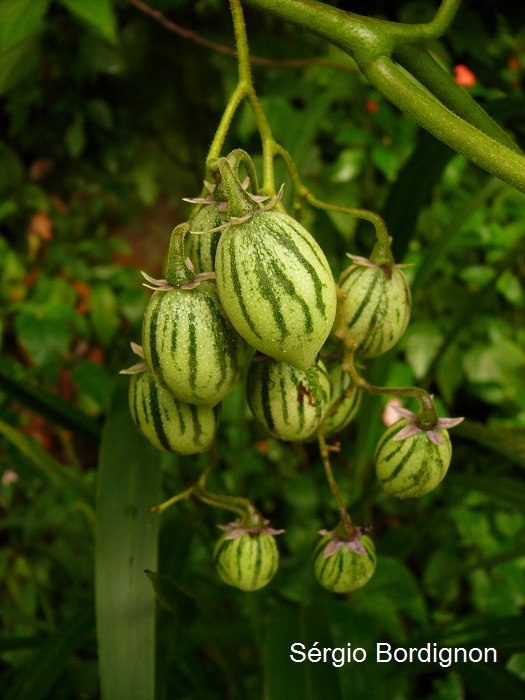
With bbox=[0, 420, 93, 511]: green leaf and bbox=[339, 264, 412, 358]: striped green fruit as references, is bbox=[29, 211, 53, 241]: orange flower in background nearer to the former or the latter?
bbox=[0, 420, 93, 511]: green leaf

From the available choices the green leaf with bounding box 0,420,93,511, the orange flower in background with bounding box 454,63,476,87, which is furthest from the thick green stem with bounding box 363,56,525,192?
the orange flower in background with bounding box 454,63,476,87

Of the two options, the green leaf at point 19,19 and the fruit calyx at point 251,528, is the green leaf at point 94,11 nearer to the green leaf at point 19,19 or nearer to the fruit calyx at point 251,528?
the green leaf at point 19,19

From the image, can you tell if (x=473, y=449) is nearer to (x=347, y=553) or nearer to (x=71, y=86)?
(x=347, y=553)

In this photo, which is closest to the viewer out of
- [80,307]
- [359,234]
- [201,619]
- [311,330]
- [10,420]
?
[311,330]

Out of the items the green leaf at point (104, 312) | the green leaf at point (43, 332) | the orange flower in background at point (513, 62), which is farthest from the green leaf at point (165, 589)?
the orange flower in background at point (513, 62)

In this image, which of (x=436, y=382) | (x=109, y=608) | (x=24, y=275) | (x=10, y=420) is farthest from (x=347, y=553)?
(x=24, y=275)

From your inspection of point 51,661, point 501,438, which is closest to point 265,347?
point 501,438

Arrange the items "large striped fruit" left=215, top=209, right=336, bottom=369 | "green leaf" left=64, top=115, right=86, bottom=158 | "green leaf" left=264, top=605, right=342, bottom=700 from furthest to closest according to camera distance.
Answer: "green leaf" left=64, top=115, right=86, bottom=158
"green leaf" left=264, top=605, right=342, bottom=700
"large striped fruit" left=215, top=209, right=336, bottom=369
